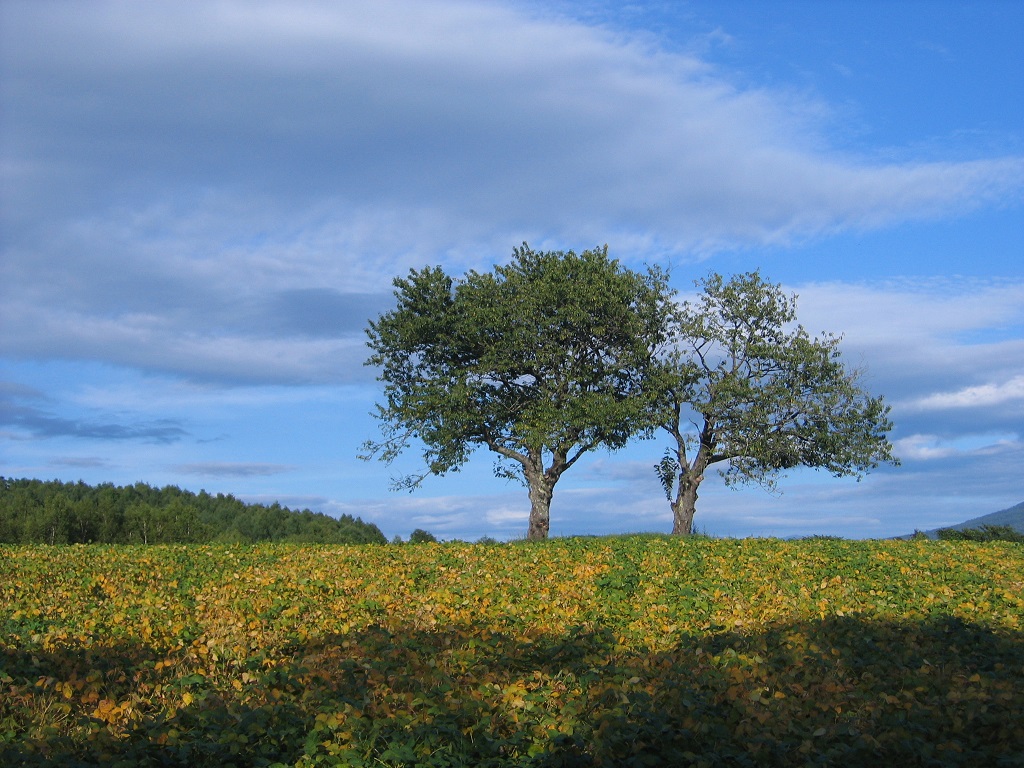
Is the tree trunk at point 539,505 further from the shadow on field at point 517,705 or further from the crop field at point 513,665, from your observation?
the shadow on field at point 517,705

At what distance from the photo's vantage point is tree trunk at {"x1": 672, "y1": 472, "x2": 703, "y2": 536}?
1527 inches

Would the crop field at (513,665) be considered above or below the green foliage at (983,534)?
below

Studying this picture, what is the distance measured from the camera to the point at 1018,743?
9008mm

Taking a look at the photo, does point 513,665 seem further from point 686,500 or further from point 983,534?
point 983,534

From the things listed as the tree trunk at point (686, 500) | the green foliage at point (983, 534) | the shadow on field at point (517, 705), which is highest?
the tree trunk at point (686, 500)

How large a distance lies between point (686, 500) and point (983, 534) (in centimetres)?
1264

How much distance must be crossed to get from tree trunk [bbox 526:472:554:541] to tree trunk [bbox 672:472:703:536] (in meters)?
5.85

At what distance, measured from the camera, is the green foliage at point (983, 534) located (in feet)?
122

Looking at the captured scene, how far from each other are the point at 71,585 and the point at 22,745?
11165 millimetres

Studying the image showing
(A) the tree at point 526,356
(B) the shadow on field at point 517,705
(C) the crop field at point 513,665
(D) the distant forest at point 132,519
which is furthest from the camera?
(D) the distant forest at point 132,519

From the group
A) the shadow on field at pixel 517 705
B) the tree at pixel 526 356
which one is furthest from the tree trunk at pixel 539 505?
the shadow on field at pixel 517 705

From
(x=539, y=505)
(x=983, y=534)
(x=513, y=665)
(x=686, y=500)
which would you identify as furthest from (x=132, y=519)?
(x=513, y=665)

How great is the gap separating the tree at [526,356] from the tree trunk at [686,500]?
3757 millimetres

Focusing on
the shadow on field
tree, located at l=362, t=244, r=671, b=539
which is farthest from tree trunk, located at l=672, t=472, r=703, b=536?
the shadow on field
